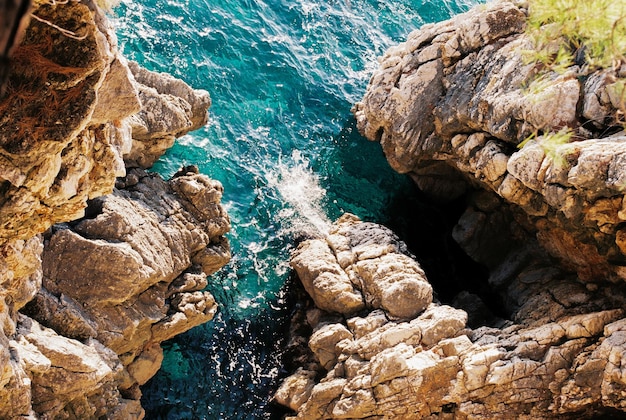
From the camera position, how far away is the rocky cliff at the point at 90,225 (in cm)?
990

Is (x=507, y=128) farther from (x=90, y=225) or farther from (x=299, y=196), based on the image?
(x=90, y=225)

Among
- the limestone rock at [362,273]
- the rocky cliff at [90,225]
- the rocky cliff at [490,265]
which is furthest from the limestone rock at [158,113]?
the rocky cliff at [490,265]

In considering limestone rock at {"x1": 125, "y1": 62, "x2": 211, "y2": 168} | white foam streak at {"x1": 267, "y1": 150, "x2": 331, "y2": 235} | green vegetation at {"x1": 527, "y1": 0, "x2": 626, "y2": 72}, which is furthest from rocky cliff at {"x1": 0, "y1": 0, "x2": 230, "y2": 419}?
green vegetation at {"x1": 527, "y1": 0, "x2": 626, "y2": 72}

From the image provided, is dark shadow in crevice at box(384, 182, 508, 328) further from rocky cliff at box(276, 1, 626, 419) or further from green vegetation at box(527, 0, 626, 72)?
green vegetation at box(527, 0, 626, 72)

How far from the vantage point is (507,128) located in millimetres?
19406

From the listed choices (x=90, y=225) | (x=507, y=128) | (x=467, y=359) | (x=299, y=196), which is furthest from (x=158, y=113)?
(x=467, y=359)

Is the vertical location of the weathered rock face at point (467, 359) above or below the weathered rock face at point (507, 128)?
below

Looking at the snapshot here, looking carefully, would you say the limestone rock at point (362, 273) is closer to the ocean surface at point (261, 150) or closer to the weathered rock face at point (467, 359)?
the weathered rock face at point (467, 359)

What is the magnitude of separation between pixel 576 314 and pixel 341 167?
46.3 ft

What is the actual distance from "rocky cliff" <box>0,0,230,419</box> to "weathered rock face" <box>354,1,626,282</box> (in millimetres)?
8233

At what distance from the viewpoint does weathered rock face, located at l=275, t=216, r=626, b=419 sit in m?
16.4

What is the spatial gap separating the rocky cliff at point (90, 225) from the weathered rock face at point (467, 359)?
4779mm

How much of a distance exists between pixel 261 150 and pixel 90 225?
12231mm

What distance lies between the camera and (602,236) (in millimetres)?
17562
